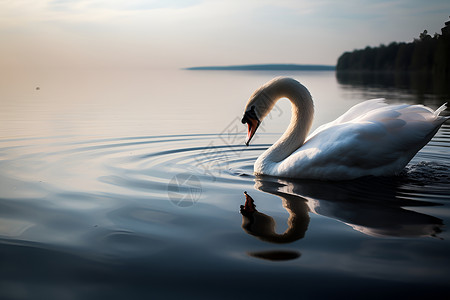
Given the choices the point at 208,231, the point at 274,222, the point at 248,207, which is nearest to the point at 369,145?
the point at 248,207

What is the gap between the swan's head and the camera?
7.16 meters

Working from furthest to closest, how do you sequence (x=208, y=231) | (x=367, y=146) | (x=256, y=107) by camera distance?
(x=256, y=107) < (x=367, y=146) < (x=208, y=231)

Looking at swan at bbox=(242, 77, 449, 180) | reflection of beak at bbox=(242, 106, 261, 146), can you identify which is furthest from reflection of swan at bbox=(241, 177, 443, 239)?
reflection of beak at bbox=(242, 106, 261, 146)

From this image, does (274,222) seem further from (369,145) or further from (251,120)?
(251,120)

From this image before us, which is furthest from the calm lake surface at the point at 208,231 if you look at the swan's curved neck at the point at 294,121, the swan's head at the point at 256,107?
the swan's head at the point at 256,107

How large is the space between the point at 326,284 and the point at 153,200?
2789 millimetres

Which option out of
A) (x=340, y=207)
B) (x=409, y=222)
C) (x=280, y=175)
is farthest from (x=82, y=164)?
(x=409, y=222)

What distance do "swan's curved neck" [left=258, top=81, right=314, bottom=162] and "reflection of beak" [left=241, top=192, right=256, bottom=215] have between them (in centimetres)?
167

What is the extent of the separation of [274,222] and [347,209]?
3.28ft

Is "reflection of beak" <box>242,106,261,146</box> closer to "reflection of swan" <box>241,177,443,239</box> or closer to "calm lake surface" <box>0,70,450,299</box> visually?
"calm lake surface" <box>0,70,450,299</box>

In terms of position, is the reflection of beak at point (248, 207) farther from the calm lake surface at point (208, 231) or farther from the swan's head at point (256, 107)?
the swan's head at point (256, 107)

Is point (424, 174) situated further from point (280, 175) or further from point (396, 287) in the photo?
point (396, 287)

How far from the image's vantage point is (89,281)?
343 centimetres

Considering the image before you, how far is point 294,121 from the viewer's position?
747cm
